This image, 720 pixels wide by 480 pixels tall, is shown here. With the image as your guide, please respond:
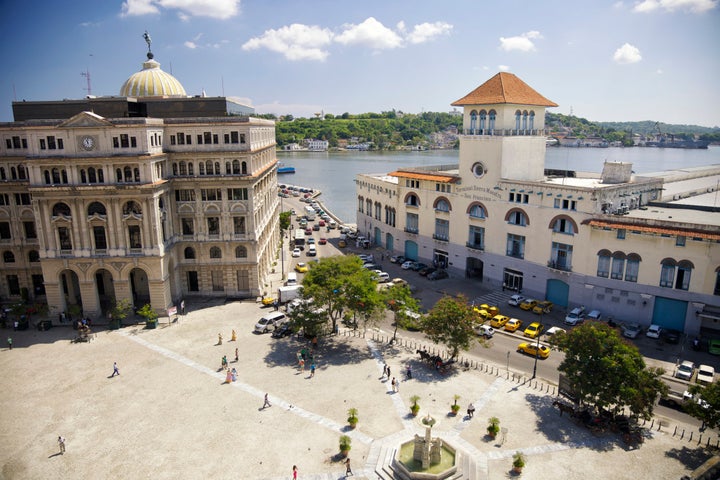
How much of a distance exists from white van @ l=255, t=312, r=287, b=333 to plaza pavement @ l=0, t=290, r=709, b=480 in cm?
231

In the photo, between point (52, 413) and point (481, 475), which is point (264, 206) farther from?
point (481, 475)

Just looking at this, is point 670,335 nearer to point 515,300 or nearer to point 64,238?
point 515,300

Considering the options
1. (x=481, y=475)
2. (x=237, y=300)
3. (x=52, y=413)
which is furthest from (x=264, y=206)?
(x=481, y=475)

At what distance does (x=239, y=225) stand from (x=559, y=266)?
3911 centimetres

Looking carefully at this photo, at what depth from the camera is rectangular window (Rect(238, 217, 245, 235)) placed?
62.3 metres

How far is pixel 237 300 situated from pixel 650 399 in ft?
150

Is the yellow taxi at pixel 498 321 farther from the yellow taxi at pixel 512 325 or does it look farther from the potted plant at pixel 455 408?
the potted plant at pixel 455 408

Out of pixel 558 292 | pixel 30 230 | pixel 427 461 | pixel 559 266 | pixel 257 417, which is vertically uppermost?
pixel 30 230

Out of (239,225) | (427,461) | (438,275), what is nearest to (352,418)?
(427,461)

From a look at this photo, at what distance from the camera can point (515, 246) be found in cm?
6575

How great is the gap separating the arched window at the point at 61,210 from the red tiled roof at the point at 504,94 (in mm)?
50773

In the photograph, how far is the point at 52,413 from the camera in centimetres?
3962

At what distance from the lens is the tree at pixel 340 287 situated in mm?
49594

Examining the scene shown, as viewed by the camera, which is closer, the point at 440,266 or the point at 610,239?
the point at 610,239
